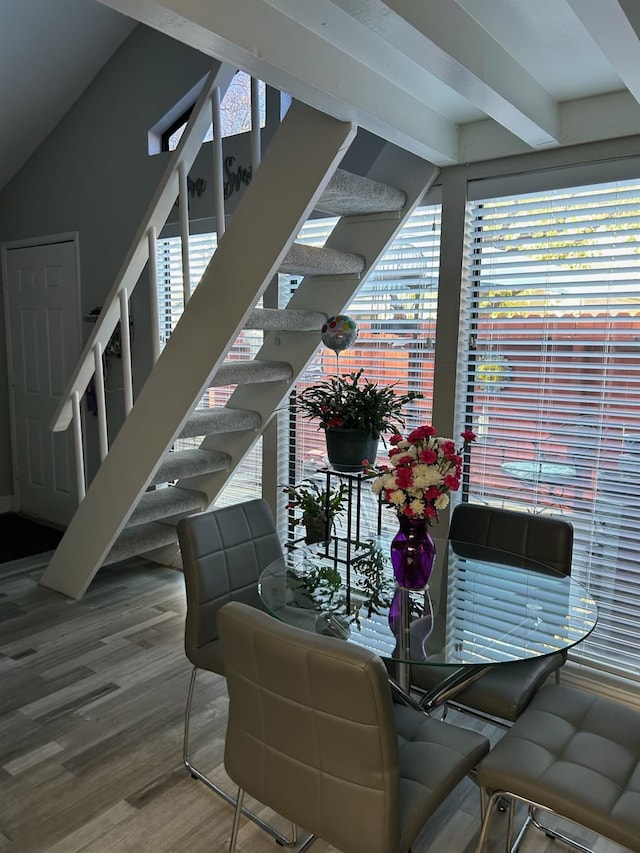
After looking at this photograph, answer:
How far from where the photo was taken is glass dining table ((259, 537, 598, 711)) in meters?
1.83

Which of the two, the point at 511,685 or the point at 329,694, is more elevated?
the point at 329,694

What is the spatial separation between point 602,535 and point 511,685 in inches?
37.9

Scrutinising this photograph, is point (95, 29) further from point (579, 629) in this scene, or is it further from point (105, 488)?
point (579, 629)

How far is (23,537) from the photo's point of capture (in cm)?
494

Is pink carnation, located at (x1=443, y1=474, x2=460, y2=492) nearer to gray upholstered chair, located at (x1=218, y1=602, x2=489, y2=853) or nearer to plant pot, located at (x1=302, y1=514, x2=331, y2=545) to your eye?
gray upholstered chair, located at (x1=218, y1=602, x2=489, y2=853)

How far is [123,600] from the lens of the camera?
3.82 m

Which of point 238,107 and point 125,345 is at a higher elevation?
point 238,107

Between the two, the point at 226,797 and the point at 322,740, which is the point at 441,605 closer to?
the point at 322,740

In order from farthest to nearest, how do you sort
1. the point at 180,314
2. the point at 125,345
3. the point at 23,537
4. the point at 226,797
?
the point at 23,537 < the point at 180,314 < the point at 125,345 < the point at 226,797

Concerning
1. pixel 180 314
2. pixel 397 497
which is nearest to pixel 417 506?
pixel 397 497

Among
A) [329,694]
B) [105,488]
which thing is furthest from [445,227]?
[329,694]

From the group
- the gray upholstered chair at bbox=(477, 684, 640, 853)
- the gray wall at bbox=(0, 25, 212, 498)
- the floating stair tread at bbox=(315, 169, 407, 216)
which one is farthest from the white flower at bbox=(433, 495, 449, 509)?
the gray wall at bbox=(0, 25, 212, 498)

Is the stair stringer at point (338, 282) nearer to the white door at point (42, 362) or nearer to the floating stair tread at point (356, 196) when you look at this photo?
the floating stair tread at point (356, 196)

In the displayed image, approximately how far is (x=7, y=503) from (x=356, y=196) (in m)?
4.28
